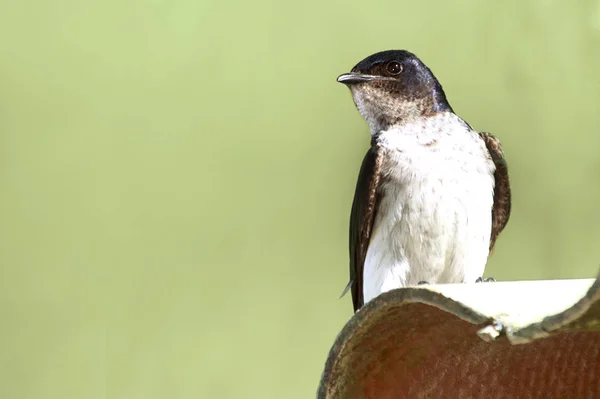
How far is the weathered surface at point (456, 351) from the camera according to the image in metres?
0.64

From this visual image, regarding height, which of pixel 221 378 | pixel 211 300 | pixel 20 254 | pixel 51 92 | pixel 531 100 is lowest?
pixel 221 378

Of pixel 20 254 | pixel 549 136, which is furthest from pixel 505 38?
pixel 20 254

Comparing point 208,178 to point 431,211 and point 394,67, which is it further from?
point 431,211

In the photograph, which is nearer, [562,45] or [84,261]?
[84,261]

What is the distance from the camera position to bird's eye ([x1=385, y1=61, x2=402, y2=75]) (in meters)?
1.65

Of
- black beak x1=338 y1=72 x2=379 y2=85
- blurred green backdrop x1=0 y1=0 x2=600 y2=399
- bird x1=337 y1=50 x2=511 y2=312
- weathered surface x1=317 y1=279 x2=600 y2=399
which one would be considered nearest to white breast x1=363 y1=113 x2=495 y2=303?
bird x1=337 y1=50 x2=511 y2=312

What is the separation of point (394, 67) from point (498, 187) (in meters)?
0.28

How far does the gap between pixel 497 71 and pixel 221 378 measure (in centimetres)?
109

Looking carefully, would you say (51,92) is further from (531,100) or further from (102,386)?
(531,100)

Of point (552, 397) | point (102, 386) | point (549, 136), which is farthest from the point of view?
point (549, 136)

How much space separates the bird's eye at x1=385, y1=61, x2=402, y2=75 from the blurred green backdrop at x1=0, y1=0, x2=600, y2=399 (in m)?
0.81

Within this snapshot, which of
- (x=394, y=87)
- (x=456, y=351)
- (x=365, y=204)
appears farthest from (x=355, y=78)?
(x=456, y=351)

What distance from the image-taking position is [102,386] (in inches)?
94.1

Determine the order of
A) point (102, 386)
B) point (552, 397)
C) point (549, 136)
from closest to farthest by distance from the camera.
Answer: point (552, 397) < point (102, 386) < point (549, 136)
